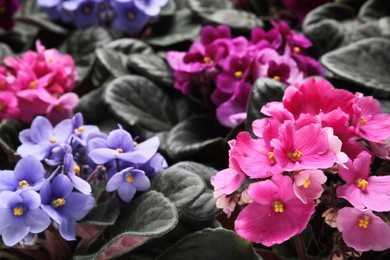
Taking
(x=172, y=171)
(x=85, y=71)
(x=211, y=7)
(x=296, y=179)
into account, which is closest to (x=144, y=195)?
(x=172, y=171)

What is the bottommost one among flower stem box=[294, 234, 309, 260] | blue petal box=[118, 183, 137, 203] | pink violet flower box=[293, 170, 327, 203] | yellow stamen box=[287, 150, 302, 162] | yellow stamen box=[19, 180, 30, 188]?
flower stem box=[294, 234, 309, 260]

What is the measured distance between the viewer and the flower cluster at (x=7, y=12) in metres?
1.49

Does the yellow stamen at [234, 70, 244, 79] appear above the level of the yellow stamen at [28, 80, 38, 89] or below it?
above

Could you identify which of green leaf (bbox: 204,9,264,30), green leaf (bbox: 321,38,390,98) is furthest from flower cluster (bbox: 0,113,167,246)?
green leaf (bbox: 204,9,264,30)

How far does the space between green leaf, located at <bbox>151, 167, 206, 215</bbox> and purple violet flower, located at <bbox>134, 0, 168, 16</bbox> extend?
540mm

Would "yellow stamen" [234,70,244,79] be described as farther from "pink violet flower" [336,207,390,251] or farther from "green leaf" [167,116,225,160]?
"pink violet flower" [336,207,390,251]

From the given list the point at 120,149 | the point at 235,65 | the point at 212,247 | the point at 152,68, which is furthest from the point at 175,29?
→ the point at 212,247

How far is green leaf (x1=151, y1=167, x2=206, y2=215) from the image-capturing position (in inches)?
32.1

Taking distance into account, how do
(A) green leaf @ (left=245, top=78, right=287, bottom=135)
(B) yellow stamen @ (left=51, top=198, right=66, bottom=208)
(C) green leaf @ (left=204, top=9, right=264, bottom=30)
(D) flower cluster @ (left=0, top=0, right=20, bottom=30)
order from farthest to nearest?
(D) flower cluster @ (left=0, top=0, right=20, bottom=30), (C) green leaf @ (left=204, top=9, right=264, bottom=30), (A) green leaf @ (left=245, top=78, right=287, bottom=135), (B) yellow stamen @ (left=51, top=198, right=66, bottom=208)

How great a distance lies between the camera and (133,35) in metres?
1.45

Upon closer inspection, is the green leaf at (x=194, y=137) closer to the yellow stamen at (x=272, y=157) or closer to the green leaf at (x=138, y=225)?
the green leaf at (x=138, y=225)

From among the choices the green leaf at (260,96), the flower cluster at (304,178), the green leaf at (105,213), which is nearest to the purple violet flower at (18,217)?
the green leaf at (105,213)

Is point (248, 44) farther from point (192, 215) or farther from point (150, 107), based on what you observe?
point (192, 215)

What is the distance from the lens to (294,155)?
2.32ft
